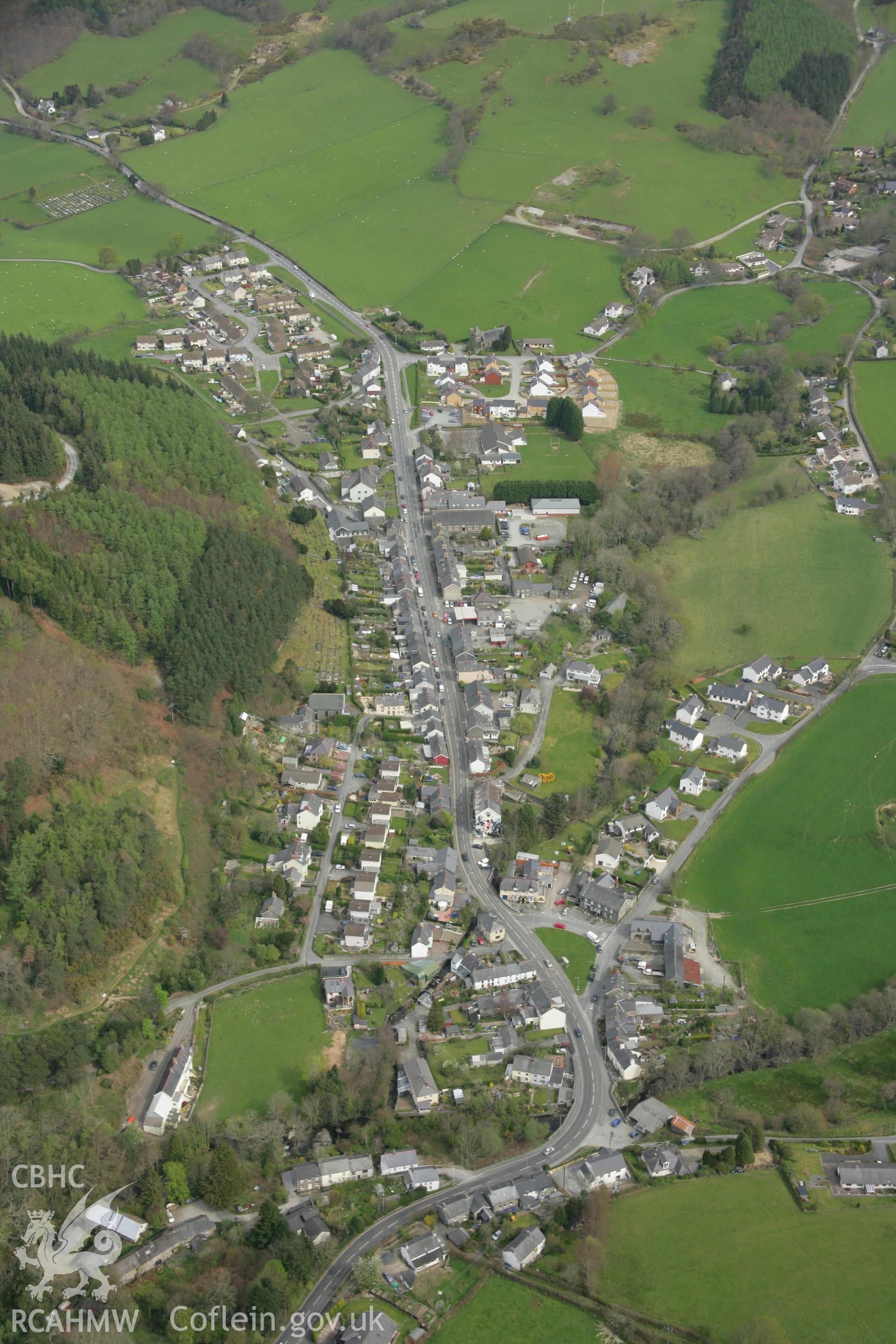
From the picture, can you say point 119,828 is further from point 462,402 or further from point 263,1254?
point 462,402

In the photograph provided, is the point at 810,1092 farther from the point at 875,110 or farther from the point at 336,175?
the point at 875,110

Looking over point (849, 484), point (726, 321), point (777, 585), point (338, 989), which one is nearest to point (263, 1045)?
point (338, 989)

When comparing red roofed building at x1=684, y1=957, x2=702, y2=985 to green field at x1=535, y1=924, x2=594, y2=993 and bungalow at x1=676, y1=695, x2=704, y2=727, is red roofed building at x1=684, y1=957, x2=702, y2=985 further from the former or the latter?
bungalow at x1=676, y1=695, x2=704, y2=727

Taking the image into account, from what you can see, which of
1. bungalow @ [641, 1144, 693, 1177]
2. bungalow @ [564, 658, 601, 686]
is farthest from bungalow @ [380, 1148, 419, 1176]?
bungalow @ [564, 658, 601, 686]

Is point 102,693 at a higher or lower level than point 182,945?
higher

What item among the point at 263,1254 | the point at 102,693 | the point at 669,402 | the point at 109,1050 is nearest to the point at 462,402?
the point at 669,402
